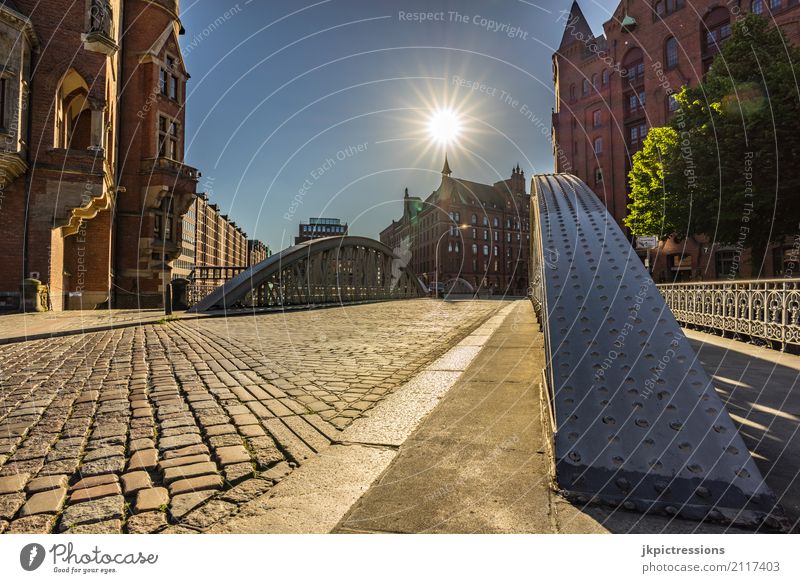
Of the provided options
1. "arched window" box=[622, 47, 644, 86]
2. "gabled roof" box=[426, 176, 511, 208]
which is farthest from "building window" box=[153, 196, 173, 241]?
"gabled roof" box=[426, 176, 511, 208]

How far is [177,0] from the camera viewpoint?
1944 centimetres

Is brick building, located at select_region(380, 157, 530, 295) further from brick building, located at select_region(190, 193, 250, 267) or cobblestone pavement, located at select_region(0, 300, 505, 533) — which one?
cobblestone pavement, located at select_region(0, 300, 505, 533)

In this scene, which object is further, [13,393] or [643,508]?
[13,393]

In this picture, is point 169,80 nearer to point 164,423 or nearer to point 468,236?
point 164,423

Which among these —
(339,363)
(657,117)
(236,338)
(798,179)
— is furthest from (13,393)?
(657,117)

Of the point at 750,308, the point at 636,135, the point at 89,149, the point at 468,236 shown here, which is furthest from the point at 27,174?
the point at 468,236

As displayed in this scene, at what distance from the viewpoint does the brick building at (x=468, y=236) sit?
2586 inches

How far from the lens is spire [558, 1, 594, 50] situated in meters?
37.5

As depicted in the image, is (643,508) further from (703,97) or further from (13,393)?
(703,97)

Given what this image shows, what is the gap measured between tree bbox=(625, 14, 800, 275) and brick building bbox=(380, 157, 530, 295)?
43980 millimetres

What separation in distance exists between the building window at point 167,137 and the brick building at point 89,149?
0.05 m

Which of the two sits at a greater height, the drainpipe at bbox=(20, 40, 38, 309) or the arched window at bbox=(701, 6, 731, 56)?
the arched window at bbox=(701, 6, 731, 56)
